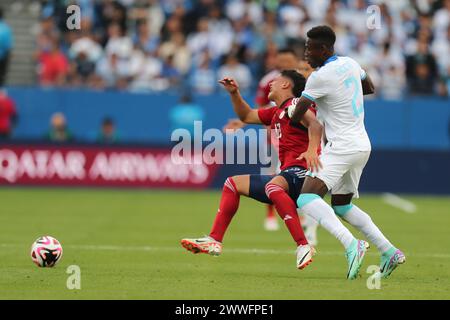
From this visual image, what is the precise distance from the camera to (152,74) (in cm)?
2528

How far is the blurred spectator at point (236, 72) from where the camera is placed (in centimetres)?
2453

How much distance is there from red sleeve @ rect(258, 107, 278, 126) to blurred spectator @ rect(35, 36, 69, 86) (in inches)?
579

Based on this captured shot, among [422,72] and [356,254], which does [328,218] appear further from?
[422,72]

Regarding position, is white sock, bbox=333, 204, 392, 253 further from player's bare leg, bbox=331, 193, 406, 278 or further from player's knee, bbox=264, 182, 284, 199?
player's knee, bbox=264, 182, 284, 199

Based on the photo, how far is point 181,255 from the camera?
1211cm

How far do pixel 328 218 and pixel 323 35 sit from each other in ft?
5.68

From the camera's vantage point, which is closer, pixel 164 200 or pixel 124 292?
pixel 124 292

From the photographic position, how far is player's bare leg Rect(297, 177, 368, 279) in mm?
9570

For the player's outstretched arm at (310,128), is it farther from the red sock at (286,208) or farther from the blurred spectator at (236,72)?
the blurred spectator at (236,72)

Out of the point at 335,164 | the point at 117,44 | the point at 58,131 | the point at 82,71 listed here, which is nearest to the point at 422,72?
the point at 117,44

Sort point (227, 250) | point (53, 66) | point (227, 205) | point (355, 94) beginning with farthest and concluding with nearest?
point (53, 66)
point (227, 250)
point (227, 205)
point (355, 94)

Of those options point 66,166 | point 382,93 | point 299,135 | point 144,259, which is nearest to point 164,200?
point 66,166

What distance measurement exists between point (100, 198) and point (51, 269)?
429 inches
